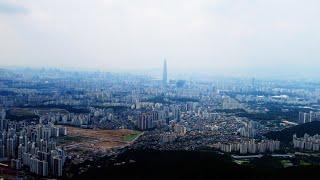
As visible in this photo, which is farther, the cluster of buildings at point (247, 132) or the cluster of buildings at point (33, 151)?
the cluster of buildings at point (247, 132)

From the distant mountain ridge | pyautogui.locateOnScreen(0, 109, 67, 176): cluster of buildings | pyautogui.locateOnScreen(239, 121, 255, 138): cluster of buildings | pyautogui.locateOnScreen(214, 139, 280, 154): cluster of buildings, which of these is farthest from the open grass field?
the distant mountain ridge

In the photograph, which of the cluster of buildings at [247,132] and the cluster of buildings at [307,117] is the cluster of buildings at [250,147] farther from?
the cluster of buildings at [307,117]

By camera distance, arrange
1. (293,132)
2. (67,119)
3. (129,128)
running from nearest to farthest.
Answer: (293,132)
(129,128)
(67,119)

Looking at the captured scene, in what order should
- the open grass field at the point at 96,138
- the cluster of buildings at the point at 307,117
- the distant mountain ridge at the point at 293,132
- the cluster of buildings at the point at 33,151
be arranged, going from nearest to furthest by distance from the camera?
1. the cluster of buildings at the point at 33,151
2. the open grass field at the point at 96,138
3. the distant mountain ridge at the point at 293,132
4. the cluster of buildings at the point at 307,117

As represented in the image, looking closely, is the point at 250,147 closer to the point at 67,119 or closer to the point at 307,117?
the point at 307,117

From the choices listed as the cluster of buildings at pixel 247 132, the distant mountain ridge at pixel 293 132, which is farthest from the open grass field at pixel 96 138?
the distant mountain ridge at pixel 293 132

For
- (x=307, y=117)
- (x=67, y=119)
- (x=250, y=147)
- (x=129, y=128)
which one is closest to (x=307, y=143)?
(x=250, y=147)

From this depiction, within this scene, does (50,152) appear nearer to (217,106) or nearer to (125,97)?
(217,106)
